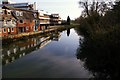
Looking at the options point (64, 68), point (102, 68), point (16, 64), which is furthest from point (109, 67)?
point (16, 64)

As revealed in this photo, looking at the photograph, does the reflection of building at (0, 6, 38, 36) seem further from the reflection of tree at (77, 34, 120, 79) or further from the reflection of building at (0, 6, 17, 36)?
the reflection of tree at (77, 34, 120, 79)

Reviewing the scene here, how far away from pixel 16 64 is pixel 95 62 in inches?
291

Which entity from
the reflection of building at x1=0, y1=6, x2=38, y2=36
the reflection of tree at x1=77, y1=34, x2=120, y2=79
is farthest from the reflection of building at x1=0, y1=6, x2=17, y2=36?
the reflection of tree at x1=77, y1=34, x2=120, y2=79

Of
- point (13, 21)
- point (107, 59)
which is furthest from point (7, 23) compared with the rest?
point (107, 59)

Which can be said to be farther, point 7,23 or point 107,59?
point 7,23

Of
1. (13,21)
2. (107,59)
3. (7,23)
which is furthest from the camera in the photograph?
(13,21)

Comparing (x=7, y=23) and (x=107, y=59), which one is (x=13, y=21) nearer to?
(x=7, y=23)

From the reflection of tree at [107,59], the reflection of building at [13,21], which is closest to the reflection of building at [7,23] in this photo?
the reflection of building at [13,21]

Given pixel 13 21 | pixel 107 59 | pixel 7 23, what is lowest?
pixel 107 59

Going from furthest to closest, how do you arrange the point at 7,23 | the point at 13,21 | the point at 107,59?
the point at 13,21
the point at 7,23
the point at 107,59

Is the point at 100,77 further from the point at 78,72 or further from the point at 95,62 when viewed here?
the point at 78,72

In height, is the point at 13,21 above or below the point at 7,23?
above

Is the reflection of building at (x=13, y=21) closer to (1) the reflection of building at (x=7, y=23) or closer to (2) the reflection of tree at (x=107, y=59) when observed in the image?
(1) the reflection of building at (x=7, y=23)

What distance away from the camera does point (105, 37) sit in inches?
488
